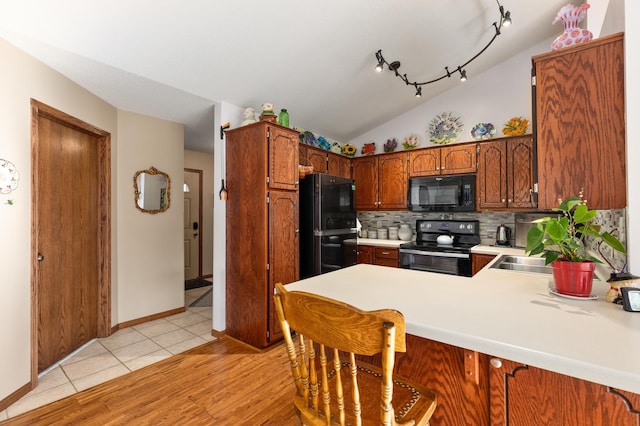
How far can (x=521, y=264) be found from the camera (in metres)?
2.51

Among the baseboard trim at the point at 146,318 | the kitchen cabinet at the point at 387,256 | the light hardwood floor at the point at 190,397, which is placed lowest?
the light hardwood floor at the point at 190,397

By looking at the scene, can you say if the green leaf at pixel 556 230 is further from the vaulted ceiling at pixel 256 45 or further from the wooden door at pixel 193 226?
the wooden door at pixel 193 226

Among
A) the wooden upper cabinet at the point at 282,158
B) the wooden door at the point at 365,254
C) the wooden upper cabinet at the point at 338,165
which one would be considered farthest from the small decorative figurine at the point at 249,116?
the wooden door at the point at 365,254

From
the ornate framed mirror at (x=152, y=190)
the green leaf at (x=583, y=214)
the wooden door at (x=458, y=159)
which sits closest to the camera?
the green leaf at (x=583, y=214)

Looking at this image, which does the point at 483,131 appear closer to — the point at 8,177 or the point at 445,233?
the point at 445,233

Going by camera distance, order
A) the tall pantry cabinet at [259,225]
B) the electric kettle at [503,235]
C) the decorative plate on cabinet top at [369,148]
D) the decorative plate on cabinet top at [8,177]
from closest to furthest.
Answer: the decorative plate on cabinet top at [8,177] < the tall pantry cabinet at [259,225] < the electric kettle at [503,235] < the decorative plate on cabinet top at [369,148]

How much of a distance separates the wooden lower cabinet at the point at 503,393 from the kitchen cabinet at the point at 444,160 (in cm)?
303

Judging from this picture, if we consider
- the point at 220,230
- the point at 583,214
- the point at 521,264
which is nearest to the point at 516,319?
the point at 583,214

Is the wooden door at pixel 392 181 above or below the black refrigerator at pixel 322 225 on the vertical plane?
above

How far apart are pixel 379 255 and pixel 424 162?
143 centimetres

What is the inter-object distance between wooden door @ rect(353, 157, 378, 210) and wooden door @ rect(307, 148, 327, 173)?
29.3 inches

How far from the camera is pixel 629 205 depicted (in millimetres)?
1223

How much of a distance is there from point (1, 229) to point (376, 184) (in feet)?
12.7

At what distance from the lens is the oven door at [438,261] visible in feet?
10.5
